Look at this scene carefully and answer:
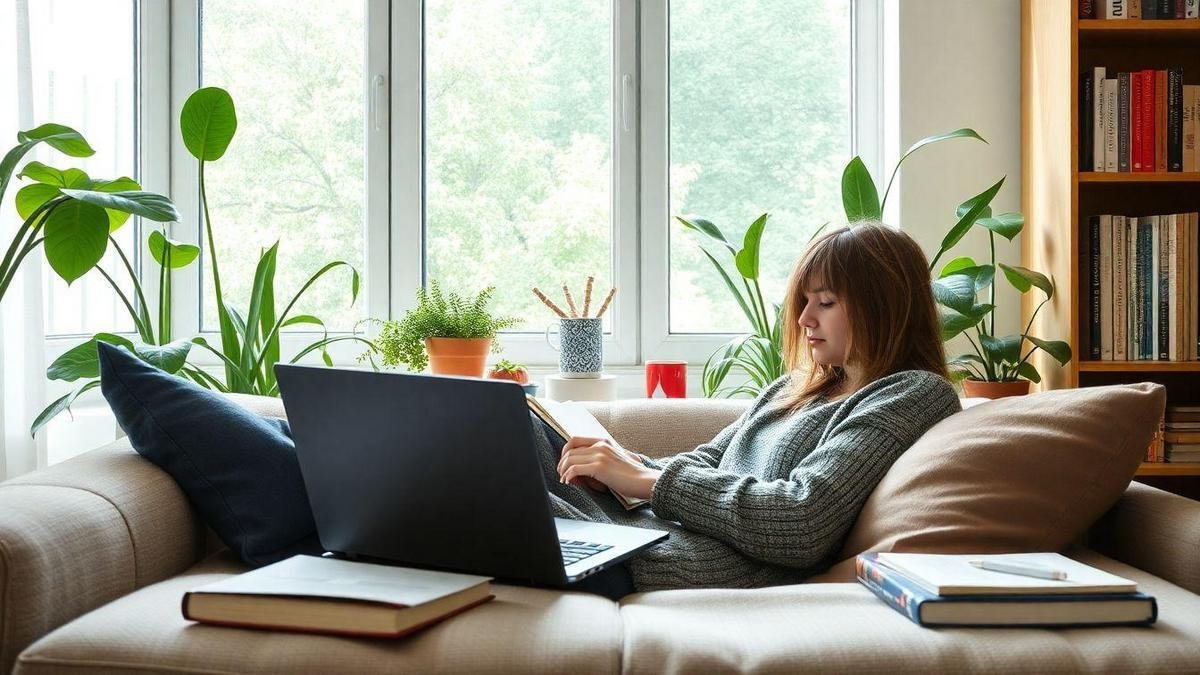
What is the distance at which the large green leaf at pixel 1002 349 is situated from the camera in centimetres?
256

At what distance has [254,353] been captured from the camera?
256 centimetres

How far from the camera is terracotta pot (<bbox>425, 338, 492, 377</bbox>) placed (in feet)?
8.36

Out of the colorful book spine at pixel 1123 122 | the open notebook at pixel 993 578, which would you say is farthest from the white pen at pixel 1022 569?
the colorful book spine at pixel 1123 122

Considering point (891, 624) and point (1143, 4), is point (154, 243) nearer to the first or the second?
point (891, 624)

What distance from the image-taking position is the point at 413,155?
3.09 m

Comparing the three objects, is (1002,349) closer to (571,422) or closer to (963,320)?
(963,320)

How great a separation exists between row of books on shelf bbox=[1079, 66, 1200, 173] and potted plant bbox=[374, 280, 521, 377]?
5.06 feet

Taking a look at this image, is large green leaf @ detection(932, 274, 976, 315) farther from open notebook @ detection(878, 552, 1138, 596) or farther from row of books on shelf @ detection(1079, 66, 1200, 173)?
open notebook @ detection(878, 552, 1138, 596)

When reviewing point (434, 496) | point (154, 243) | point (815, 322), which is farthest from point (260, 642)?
point (154, 243)

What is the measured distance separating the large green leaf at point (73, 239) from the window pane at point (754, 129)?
161cm

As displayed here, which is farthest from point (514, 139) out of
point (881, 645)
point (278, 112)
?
point (881, 645)

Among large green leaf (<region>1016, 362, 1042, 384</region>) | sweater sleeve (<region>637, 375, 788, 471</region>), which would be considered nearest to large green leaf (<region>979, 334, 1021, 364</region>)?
large green leaf (<region>1016, 362, 1042, 384</region>)

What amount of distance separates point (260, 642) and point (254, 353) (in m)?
1.55

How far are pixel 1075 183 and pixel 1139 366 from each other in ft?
1.53
